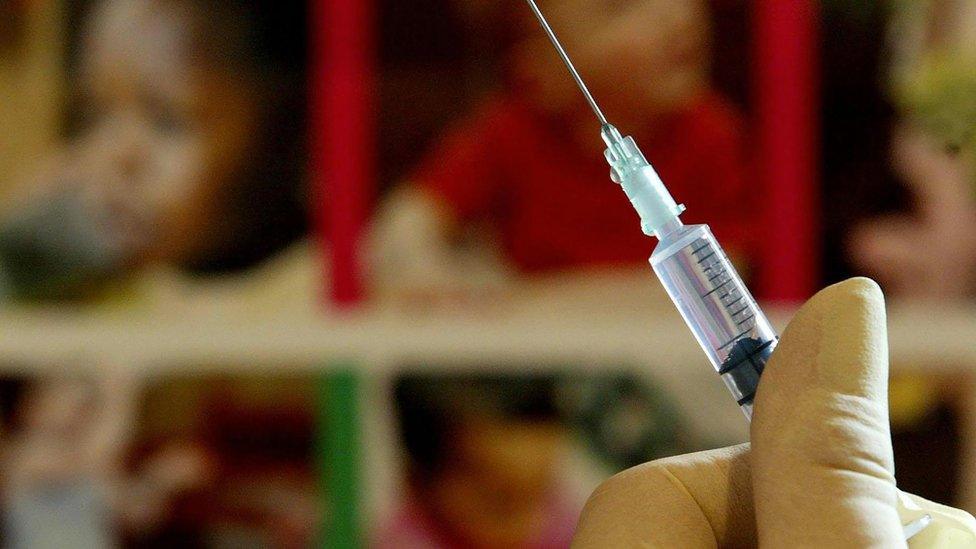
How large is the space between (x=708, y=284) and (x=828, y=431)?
0.40 feet

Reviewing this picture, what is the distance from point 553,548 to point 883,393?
1.46 m

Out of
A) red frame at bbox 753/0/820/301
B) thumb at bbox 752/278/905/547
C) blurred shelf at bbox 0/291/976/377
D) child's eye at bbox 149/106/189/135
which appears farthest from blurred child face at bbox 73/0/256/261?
thumb at bbox 752/278/905/547

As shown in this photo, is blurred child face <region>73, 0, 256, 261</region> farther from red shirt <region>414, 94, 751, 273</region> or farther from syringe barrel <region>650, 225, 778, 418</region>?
syringe barrel <region>650, 225, 778, 418</region>

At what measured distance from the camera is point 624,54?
6.19 feet

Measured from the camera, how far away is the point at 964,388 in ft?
6.14

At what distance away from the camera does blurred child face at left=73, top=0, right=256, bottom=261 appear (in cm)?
199

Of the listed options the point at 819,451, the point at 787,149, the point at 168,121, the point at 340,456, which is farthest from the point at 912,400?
the point at 819,451

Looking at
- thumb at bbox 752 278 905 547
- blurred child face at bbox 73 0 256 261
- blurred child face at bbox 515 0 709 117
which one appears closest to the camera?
thumb at bbox 752 278 905 547

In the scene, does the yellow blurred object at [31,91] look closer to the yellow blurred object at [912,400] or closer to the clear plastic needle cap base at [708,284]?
the yellow blurred object at [912,400]

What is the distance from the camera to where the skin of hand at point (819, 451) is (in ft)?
1.57

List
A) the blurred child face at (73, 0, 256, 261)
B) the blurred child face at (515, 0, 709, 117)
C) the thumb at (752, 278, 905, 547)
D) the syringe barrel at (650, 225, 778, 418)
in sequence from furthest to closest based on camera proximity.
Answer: the blurred child face at (73, 0, 256, 261), the blurred child face at (515, 0, 709, 117), the syringe barrel at (650, 225, 778, 418), the thumb at (752, 278, 905, 547)

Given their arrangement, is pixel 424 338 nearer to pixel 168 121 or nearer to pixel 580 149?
pixel 580 149

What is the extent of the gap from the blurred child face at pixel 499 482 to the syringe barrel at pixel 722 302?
1335mm

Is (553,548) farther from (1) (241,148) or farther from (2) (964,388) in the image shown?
(1) (241,148)
